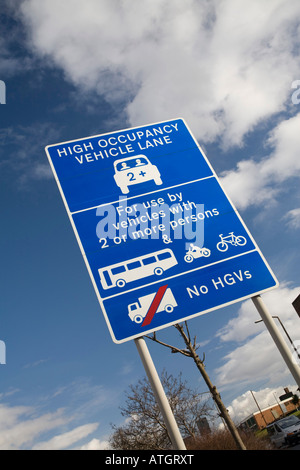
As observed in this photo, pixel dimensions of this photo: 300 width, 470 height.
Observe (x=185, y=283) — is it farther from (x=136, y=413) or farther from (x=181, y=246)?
(x=136, y=413)

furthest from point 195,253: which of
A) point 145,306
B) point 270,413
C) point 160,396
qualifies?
point 270,413

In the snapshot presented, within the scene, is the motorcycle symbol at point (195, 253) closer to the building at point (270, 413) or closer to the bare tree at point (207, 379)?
the bare tree at point (207, 379)

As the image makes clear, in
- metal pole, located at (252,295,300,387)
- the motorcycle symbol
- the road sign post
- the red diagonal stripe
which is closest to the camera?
metal pole, located at (252,295,300,387)

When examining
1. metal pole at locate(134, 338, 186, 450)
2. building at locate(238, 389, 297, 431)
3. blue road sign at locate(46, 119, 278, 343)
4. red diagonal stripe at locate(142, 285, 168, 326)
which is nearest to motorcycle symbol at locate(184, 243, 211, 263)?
blue road sign at locate(46, 119, 278, 343)

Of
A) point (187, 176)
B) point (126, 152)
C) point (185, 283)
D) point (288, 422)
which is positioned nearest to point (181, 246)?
point (185, 283)

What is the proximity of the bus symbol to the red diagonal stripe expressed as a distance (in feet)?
0.69

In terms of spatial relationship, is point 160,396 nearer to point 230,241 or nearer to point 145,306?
point 145,306

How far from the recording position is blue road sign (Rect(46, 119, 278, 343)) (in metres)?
3.59

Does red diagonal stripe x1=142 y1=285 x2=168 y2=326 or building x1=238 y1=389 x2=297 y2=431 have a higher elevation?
red diagonal stripe x1=142 y1=285 x2=168 y2=326

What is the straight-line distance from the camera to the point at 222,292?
369cm

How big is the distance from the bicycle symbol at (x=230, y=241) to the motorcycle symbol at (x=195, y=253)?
19 centimetres

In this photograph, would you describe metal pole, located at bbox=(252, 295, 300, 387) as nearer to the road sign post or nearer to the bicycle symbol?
the road sign post

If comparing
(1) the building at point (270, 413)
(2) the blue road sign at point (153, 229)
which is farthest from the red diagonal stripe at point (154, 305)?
(1) the building at point (270, 413)
